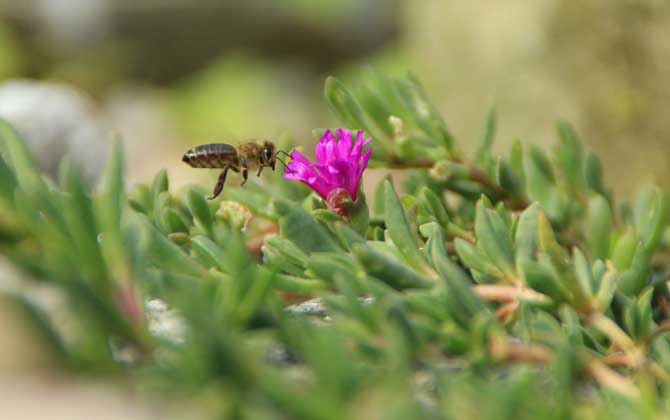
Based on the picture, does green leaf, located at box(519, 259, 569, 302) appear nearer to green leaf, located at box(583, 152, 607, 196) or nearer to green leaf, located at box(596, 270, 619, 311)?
green leaf, located at box(596, 270, 619, 311)

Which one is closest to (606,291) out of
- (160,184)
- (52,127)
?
(160,184)

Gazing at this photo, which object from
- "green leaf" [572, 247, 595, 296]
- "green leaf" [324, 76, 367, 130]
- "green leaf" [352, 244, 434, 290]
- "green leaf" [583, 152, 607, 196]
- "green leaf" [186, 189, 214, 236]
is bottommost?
"green leaf" [572, 247, 595, 296]

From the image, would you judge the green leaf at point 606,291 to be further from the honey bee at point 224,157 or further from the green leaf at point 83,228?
the honey bee at point 224,157

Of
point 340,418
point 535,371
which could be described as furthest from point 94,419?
point 535,371

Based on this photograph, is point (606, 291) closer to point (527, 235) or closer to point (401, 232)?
point (527, 235)

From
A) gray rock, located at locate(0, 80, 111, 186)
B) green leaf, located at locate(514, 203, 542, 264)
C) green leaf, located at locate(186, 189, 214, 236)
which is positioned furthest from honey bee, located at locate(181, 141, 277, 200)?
gray rock, located at locate(0, 80, 111, 186)
